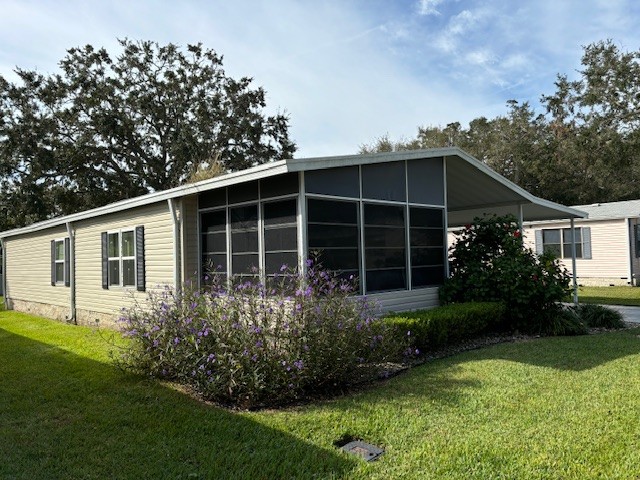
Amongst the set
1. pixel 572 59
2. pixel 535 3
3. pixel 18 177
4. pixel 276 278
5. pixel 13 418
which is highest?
pixel 572 59

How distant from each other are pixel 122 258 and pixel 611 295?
45.0 ft

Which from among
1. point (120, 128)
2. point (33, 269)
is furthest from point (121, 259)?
point (120, 128)

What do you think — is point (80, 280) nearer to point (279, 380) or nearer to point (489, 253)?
point (279, 380)

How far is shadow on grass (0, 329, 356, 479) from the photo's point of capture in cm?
333

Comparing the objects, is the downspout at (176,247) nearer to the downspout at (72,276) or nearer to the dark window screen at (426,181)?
the dark window screen at (426,181)

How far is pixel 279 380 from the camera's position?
4695mm

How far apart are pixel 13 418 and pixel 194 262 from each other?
4144 millimetres

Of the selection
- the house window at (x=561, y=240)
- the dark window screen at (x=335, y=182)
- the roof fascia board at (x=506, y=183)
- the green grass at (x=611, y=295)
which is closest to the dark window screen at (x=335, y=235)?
the dark window screen at (x=335, y=182)

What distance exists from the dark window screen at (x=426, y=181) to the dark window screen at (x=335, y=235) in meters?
1.57

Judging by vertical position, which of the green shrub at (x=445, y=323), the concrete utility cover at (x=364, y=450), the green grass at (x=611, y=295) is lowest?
the green grass at (x=611, y=295)

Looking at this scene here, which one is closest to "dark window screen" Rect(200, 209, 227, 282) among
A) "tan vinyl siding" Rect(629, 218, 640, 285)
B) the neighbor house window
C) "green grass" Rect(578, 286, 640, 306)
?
the neighbor house window

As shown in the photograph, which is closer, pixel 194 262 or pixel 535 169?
pixel 194 262

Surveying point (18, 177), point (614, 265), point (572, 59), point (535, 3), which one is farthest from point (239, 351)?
point (572, 59)

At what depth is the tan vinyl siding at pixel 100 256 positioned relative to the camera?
8.59 metres
